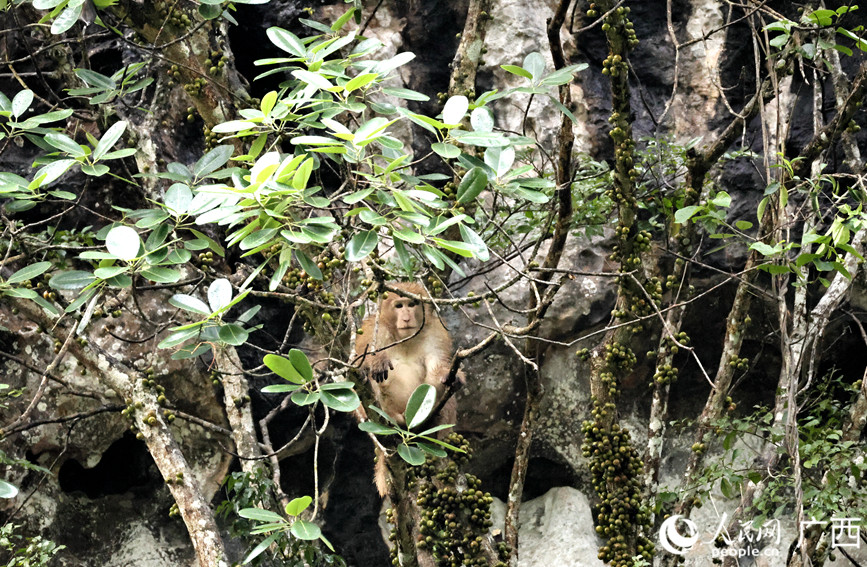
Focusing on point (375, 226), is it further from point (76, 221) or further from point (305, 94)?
point (76, 221)

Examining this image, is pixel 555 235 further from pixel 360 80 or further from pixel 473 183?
pixel 360 80

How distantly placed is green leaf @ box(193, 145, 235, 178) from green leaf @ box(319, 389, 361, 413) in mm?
915

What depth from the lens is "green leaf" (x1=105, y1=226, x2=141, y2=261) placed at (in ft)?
7.67

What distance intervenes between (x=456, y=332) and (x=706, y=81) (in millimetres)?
2322

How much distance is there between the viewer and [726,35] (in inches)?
229

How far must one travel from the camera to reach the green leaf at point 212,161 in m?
2.86

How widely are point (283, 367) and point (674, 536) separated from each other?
96.8 inches

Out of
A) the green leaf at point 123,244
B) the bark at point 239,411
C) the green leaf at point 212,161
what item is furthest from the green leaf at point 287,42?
the bark at point 239,411

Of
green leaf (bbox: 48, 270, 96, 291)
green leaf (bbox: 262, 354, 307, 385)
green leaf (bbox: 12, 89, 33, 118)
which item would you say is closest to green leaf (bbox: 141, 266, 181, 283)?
green leaf (bbox: 48, 270, 96, 291)

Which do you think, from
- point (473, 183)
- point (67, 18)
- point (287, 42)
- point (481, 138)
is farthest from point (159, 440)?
point (481, 138)

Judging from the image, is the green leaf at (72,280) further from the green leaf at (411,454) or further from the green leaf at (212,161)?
the green leaf at (411,454)

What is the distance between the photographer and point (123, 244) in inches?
93.4

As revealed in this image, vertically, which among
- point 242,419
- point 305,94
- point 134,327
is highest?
point 305,94

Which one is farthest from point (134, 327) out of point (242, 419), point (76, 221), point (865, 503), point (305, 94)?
point (865, 503)
